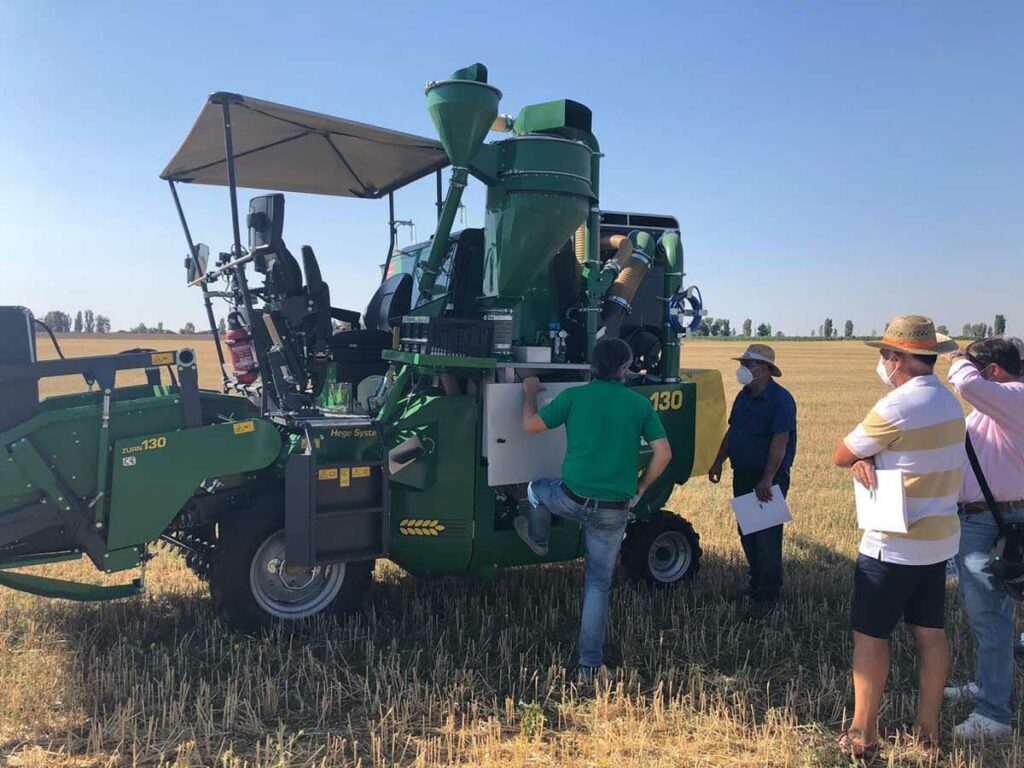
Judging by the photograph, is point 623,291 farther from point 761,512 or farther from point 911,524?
point 911,524

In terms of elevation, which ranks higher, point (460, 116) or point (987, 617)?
point (460, 116)

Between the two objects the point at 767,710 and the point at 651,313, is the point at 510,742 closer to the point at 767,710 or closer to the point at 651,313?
the point at 767,710

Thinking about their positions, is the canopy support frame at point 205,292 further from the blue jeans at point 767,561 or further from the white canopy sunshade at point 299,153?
the blue jeans at point 767,561

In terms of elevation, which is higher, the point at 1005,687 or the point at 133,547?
the point at 133,547

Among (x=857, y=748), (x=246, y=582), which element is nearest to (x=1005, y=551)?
(x=857, y=748)

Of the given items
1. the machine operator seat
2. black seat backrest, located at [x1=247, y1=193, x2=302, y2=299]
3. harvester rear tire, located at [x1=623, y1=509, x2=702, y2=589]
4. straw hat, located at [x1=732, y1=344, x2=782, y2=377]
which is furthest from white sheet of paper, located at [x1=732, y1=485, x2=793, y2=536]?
black seat backrest, located at [x1=247, y1=193, x2=302, y2=299]

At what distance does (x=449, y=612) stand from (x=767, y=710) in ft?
6.82

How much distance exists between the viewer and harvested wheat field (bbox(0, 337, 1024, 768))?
353cm

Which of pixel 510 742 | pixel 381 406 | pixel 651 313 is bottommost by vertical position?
pixel 510 742

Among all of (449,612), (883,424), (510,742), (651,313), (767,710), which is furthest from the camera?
(651,313)

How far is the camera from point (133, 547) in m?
4.20

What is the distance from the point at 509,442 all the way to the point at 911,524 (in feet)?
7.49

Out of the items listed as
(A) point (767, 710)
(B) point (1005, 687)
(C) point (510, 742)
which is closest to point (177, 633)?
(C) point (510, 742)

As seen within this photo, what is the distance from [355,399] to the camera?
577 centimetres
